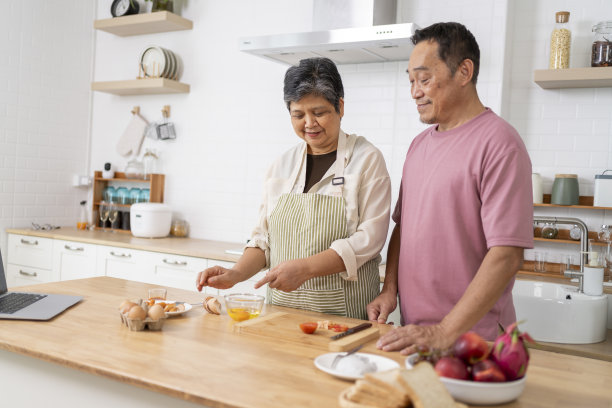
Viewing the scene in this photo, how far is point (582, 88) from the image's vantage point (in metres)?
3.38

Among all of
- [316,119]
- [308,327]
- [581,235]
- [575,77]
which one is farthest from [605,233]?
[308,327]

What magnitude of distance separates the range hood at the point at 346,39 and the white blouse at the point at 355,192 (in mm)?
1220

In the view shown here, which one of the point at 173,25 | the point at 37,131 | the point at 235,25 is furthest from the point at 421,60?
the point at 37,131

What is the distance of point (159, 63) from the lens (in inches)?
181

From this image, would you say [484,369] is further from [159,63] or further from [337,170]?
[159,63]

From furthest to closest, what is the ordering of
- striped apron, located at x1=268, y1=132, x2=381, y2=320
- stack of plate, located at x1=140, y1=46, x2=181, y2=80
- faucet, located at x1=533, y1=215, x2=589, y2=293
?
stack of plate, located at x1=140, y1=46, x2=181, y2=80 < faucet, located at x1=533, y1=215, x2=589, y2=293 < striped apron, located at x1=268, y1=132, x2=381, y2=320

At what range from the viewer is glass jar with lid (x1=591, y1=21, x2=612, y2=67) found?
315cm

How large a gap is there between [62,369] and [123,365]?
290 mm

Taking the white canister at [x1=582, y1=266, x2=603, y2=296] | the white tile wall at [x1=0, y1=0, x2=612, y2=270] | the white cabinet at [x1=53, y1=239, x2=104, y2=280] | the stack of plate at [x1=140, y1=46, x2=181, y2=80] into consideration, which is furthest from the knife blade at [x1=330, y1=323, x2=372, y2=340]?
the stack of plate at [x1=140, y1=46, x2=181, y2=80]

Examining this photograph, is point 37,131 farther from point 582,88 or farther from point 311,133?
point 582,88

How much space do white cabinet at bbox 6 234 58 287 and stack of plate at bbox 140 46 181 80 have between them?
5.05 feet

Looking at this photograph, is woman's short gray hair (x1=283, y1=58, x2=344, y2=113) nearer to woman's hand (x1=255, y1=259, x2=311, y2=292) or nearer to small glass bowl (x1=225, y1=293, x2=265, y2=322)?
woman's hand (x1=255, y1=259, x2=311, y2=292)

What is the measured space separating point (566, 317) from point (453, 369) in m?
1.83

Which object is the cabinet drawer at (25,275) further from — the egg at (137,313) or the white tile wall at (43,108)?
the egg at (137,313)
